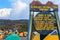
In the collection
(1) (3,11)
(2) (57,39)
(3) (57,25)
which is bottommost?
(2) (57,39)

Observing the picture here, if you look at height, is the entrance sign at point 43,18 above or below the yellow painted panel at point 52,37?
Answer: above

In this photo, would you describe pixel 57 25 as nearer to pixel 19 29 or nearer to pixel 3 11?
pixel 19 29

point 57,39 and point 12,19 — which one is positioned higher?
point 12,19

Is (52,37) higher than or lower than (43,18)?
lower

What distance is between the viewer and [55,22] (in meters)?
2.77

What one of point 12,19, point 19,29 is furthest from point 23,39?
point 12,19

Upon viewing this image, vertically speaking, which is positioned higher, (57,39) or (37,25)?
(37,25)

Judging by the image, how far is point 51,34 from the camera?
278 cm

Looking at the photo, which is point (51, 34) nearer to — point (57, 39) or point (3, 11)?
point (57, 39)

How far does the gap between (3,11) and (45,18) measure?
0.61 meters

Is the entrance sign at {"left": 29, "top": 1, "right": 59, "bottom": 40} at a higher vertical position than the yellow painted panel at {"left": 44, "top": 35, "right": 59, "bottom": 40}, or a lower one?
higher

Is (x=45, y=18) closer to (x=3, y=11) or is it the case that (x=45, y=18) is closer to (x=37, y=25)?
(x=37, y=25)

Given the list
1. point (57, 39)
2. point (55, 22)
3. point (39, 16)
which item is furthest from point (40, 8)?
point (57, 39)

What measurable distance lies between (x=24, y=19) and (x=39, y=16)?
22 cm
